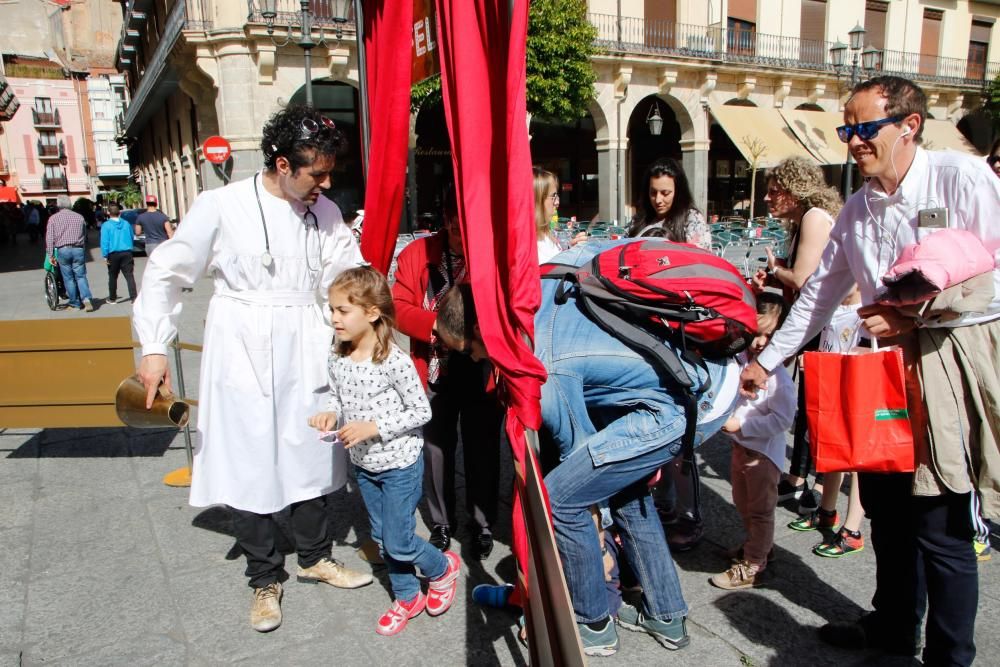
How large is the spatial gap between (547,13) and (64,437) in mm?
14494

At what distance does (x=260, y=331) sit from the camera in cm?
268

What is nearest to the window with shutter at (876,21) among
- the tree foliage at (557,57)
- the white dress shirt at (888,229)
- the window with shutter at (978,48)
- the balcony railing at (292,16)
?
the window with shutter at (978,48)

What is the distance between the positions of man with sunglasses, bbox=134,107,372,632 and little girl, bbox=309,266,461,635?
236mm

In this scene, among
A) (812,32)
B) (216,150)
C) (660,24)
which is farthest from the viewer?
(812,32)

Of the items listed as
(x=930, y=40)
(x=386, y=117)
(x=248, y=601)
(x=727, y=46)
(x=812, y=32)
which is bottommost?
(x=248, y=601)

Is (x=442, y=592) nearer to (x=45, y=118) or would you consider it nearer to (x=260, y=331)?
(x=260, y=331)

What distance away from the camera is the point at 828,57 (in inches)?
1002

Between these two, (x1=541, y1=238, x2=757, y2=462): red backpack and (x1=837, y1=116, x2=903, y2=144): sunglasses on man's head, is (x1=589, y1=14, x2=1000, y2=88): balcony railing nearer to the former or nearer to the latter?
(x1=837, y1=116, x2=903, y2=144): sunglasses on man's head

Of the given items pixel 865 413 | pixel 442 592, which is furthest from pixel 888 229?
pixel 442 592

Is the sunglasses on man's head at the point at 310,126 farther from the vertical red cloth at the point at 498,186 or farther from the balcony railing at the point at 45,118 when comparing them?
the balcony railing at the point at 45,118

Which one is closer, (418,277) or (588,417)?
(588,417)

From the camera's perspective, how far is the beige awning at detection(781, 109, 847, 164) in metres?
23.5

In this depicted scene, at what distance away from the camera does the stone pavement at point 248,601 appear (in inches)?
101

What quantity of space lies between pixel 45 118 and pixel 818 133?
206 ft
